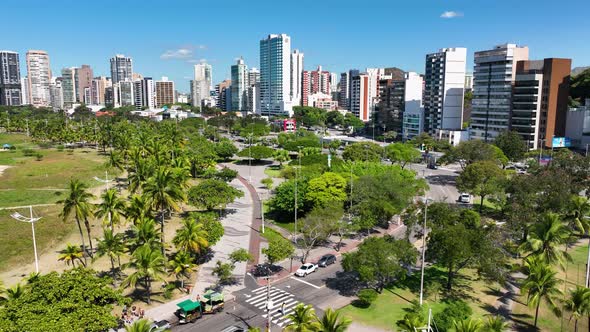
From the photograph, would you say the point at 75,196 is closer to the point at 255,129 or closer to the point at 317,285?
the point at 317,285

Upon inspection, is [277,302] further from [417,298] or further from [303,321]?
[417,298]

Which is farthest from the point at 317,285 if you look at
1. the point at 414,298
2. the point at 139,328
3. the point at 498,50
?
the point at 498,50

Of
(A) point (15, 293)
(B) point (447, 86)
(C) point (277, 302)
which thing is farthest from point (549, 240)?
(B) point (447, 86)

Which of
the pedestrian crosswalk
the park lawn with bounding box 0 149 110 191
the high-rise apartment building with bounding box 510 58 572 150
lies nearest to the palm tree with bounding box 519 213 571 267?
the pedestrian crosswalk

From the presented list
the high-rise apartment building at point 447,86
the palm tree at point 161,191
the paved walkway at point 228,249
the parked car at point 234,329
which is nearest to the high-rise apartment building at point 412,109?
the high-rise apartment building at point 447,86

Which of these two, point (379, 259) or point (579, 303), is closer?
point (579, 303)

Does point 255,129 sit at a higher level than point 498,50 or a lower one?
lower
